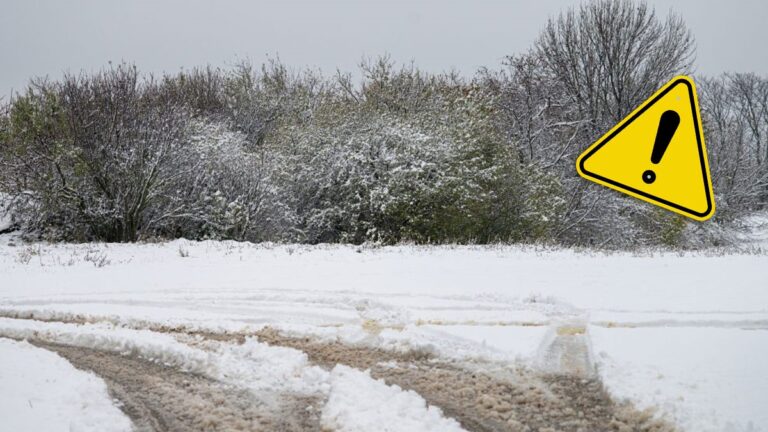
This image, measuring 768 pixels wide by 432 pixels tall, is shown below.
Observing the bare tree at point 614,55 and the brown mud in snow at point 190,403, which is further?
the bare tree at point 614,55

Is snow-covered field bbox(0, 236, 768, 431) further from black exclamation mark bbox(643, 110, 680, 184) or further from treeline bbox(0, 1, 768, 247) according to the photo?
treeline bbox(0, 1, 768, 247)

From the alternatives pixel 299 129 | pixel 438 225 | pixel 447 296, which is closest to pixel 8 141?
pixel 299 129

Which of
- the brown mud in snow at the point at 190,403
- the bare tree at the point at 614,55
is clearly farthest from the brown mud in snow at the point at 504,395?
the bare tree at the point at 614,55

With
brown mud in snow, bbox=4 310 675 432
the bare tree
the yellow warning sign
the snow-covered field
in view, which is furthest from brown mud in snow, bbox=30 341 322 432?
the bare tree

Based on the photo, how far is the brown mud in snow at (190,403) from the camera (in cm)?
440

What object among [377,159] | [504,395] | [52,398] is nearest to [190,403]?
[52,398]

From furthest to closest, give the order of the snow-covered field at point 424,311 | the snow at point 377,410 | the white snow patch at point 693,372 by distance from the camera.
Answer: the snow-covered field at point 424,311 < the snow at point 377,410 < the white snow patch at point 693,372

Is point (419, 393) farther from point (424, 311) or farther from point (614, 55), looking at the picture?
point (614, 55)

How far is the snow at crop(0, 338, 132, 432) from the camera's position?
432 cm

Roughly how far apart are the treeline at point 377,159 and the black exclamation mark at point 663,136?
15.4 metres

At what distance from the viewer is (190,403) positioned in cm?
480

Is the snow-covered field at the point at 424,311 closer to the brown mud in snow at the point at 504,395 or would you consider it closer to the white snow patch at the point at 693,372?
the white snow patch at the point at 693,372

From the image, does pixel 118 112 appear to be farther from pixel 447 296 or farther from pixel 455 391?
pixel 455 391

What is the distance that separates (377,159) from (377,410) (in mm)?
14828
